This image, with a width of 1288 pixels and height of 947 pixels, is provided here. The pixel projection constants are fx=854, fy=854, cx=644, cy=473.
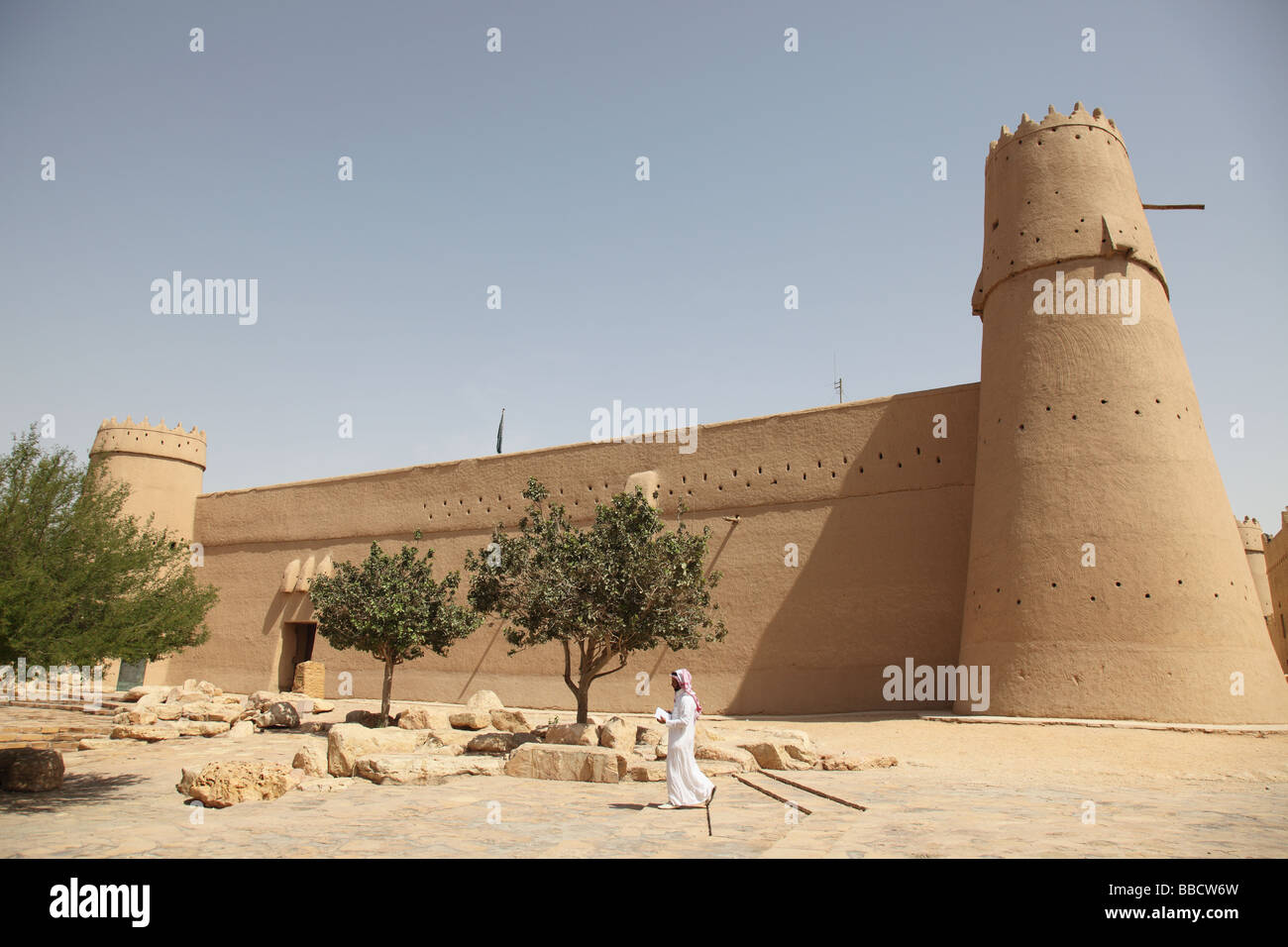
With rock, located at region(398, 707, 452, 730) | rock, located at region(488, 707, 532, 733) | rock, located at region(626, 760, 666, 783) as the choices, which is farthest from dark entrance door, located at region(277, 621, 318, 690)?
rock, located at region(626, 760, 666, 783)

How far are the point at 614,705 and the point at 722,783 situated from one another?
36.6 ft

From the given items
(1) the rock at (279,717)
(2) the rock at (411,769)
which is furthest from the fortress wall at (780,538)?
(2) the rock at (411,769)

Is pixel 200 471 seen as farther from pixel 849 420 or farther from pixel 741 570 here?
pixel 849 420

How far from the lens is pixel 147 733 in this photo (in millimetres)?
14055

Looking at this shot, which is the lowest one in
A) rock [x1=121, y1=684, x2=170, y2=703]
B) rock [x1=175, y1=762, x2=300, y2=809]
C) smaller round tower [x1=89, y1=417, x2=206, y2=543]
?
rock [x1=121, y1=684, x2=170, y2=703]

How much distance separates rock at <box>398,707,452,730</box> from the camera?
15.0m

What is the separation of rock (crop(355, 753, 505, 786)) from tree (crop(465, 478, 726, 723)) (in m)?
4.13

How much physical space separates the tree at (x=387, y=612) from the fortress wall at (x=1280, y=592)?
92.6ft

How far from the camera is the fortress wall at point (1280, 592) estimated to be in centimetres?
2980

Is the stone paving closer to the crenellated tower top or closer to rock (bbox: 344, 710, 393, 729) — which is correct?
rock (bbox: 344, 710, 393, 729)

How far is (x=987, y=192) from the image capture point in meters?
18.0

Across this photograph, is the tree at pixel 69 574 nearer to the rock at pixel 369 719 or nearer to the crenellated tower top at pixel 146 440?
the rock at pixel 369 719

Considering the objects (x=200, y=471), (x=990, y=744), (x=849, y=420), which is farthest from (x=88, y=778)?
(x=200, y=471)

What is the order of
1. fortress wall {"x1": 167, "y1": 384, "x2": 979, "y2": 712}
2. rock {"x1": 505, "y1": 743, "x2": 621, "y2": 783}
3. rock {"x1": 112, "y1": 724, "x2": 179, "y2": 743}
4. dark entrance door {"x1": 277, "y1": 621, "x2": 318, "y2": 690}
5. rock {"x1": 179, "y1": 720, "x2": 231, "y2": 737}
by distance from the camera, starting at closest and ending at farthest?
rock {"x1": 505, "y1": 743, "x2": 621, "y2": 783} → rock {"x1": 112, "y1": 724, "x2": 179, "y2": 743} → rock {"x1": 179, "y1": 720, "x2": 231, "y2": 737} → fortress wall {"x1": 167, "y1": 384, "x2": 979, "y2": 712} → dark entrance door {"x1": 277, "y1": 621, "x2": 318, "y2": 690}
